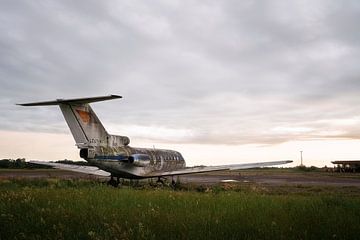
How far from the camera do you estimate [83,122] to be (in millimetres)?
21625

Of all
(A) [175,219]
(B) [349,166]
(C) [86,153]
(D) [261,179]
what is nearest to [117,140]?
(C) [86,153]

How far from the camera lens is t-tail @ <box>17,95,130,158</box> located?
68.2 feet

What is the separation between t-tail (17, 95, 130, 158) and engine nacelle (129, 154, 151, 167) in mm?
1904

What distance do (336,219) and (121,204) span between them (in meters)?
4.81

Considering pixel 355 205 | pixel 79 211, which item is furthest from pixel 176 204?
pixel 355 205

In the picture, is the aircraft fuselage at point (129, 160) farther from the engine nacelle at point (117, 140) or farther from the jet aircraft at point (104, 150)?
the engine nacelle at point (117, 140)

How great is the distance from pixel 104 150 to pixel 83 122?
221cm

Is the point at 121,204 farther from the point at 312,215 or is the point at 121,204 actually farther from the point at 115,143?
the point at 115,143

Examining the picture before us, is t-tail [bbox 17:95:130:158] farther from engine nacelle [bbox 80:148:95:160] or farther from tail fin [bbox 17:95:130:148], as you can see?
engine nacelle [bbox 80:148:95:160]

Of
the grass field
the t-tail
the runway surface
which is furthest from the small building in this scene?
the grass field

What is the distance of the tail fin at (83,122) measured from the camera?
2080 centimetres

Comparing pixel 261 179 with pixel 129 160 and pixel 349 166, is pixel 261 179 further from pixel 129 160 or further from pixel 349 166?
pixel 349 166

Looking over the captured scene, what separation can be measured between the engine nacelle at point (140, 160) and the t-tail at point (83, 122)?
1.90m

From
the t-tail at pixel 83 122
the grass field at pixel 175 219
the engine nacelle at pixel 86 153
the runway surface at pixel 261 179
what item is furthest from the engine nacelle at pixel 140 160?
the grass field at pixel 175 219
